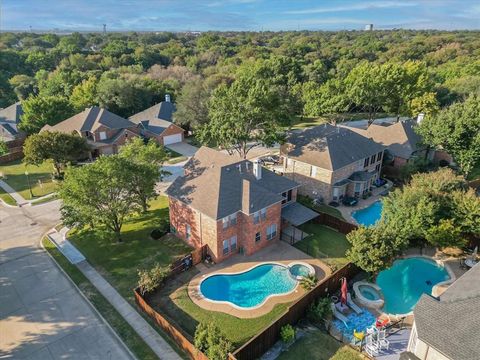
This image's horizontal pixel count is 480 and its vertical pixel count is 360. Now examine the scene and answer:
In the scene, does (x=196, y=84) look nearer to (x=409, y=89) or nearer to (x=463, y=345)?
(x=409, y=89)

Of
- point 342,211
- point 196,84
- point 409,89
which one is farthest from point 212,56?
point 342,211

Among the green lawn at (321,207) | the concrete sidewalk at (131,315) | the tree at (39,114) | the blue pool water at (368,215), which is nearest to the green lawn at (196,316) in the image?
the concrete sidewalk at (131,315)

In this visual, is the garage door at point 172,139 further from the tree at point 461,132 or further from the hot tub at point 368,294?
the hot tub at point 368,294

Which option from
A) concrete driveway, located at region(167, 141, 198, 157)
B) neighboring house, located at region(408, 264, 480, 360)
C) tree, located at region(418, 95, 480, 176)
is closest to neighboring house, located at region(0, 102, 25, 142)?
concrete driveway, located at region(167, 141, 198, 157)

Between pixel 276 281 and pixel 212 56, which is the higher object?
pixel 212 56

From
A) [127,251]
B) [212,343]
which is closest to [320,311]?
[212,343]

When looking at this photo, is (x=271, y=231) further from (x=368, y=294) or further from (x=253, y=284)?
(x=368, y=294)
